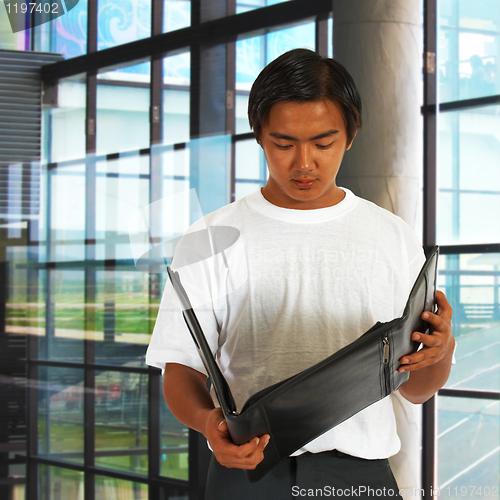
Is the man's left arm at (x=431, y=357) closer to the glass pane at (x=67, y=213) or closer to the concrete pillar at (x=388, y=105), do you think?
the concrete pillar at (x=388, y=105)

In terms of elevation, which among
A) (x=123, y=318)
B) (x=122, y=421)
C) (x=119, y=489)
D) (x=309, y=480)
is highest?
(x=123, y=318)

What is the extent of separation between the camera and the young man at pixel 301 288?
3.44ft

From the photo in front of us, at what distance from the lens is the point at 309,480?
103 centimetres

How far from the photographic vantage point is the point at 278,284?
3.67 ft

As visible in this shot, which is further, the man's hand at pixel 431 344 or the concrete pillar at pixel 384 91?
the concrete pillar at pixel 384 91

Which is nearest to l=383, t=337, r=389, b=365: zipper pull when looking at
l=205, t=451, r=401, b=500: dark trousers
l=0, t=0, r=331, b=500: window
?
l=205, t=451, r=401, b=500: dark trousers

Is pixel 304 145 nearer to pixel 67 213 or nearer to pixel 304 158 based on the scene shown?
pixel 304 158

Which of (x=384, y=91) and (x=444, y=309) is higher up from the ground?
(x=384, y=91)

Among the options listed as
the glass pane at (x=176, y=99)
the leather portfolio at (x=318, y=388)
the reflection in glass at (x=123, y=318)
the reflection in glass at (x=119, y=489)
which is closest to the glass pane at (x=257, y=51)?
the glass pane at (x=176, y=99)

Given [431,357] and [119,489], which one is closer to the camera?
[431,357]

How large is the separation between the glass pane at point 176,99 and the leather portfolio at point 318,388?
163cm

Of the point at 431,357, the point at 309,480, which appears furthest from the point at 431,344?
the point at 309,480

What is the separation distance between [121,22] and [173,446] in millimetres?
2038

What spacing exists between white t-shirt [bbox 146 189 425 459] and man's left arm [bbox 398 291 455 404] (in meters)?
0.10
